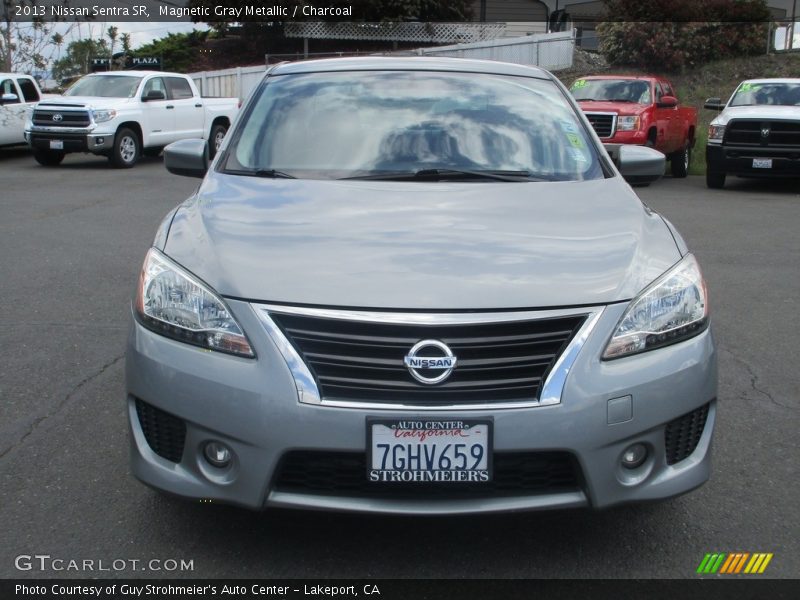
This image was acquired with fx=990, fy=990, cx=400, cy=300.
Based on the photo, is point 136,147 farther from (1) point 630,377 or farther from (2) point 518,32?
(2) point 518,32

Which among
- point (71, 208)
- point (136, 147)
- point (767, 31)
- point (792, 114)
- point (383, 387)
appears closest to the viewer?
point (383, 387)

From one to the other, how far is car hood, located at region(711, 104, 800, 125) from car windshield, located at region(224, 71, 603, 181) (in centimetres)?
1172

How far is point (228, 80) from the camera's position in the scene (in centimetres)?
3145

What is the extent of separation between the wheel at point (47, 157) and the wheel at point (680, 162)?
460 inches

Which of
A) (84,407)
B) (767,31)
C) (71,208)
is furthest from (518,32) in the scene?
(84,407)

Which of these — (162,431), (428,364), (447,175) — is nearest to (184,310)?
(162,431)

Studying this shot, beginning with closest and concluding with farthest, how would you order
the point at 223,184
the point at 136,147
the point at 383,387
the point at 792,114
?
the point at 383,387
the point at 223,184
the point at 792,114
the point at 136,147

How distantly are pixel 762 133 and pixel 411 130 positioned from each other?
491 inches

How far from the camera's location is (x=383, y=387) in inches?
116

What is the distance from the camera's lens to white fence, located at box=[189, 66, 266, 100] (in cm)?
3119

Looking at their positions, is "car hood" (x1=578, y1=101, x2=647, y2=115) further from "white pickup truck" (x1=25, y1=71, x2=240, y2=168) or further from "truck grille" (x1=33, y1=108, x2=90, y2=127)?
"truck grille" (x1=33, y1=108, x2=90, y2=127)

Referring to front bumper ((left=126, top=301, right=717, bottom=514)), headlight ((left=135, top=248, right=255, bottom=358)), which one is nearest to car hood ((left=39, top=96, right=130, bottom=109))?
headlight ((left=135, top=248, right=255, bottom=358))

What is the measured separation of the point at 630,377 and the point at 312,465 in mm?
1007

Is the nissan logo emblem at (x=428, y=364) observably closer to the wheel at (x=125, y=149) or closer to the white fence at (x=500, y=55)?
the wheel at (x=125, y=149)
